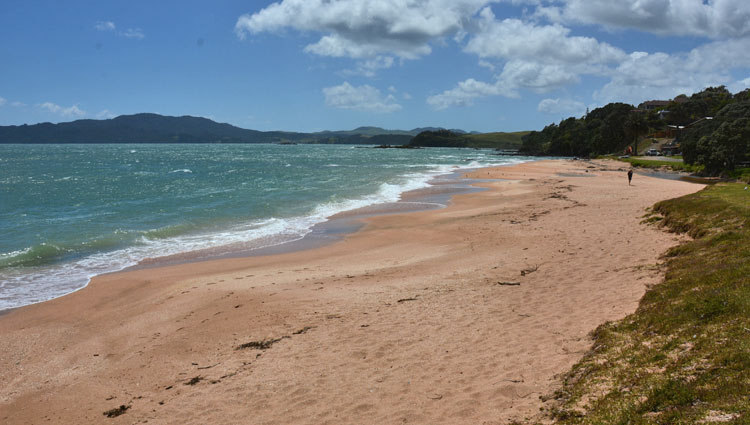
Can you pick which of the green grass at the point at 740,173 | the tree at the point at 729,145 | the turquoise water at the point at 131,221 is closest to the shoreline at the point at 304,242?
the turquoise water at the point at 131,221

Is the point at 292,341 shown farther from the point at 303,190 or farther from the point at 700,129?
the point at 700,129

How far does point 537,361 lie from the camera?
702 centimetres

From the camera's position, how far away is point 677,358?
552 centimetres

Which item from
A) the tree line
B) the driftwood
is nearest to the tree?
the tree line

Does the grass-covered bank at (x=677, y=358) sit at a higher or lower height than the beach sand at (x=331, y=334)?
higher

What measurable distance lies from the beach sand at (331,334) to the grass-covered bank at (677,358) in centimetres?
55


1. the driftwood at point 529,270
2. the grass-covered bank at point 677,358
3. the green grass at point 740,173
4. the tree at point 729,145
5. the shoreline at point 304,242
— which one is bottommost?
the shoreline at point 304,242

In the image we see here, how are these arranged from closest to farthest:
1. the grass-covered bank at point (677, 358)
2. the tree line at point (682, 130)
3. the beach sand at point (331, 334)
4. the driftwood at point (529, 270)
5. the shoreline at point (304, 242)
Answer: the grass-covered bank at point (677, 358)
the beach sand at point (331, 334)
the driftwood at point (529, 270)
the shoreline at point (304, 242)
the tree line at point (682, 130)

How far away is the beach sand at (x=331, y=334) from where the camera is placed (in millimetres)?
6586

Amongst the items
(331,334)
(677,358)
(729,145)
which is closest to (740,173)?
(729,145)

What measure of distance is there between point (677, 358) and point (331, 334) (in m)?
5.95

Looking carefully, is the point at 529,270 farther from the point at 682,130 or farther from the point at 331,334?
the point at 682,130

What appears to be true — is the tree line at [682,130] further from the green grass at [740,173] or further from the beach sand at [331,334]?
the beach sand at [331,334]

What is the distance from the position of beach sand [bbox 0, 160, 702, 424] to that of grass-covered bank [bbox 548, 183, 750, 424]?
550 mm
